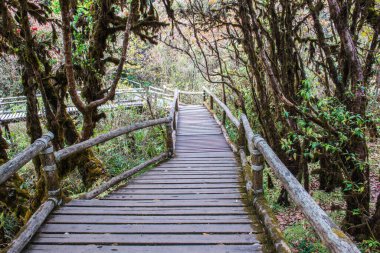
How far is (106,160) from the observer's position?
955cm

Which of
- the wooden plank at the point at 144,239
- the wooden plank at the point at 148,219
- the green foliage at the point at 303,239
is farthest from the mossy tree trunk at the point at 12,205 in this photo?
the green foliage at the point at 303,239

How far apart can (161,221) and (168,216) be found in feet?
0.65

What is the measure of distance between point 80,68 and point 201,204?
4377 millimetres

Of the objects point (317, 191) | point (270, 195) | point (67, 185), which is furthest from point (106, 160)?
point (317, 191)

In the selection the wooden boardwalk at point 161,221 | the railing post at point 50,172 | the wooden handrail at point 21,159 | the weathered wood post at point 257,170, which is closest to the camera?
the wooden handrail at point 21,159

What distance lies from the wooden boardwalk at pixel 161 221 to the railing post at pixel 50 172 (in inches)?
7.2

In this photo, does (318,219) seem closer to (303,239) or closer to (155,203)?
(155,203)

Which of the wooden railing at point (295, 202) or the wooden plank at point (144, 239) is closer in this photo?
the wooden railing at point (295, 202)

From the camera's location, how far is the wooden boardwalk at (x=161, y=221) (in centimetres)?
277

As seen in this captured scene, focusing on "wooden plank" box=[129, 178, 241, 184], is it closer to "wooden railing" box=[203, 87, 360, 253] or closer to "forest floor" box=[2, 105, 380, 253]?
"wooden railing" box=[203, 87, 360, 253]

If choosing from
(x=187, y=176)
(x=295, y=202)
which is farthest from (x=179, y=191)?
(x=295, y=202)

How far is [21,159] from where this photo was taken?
2.81 m

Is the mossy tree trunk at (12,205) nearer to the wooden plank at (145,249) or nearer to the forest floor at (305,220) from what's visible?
the wooden plank at (145,249)

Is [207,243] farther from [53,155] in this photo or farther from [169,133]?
[169,133]
